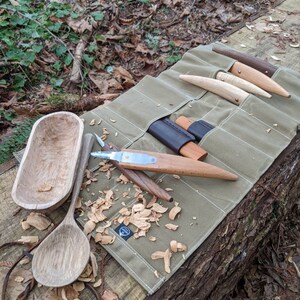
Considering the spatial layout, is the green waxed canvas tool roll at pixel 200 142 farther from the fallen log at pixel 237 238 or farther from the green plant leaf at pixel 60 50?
the green plant leaf at pixel 60 50

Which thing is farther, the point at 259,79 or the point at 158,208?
the point at 259,79

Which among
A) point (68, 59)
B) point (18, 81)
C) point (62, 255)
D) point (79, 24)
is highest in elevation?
point (62, 255)

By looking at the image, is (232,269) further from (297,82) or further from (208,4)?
(208,4)

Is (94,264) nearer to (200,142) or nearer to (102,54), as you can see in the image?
(200,142)

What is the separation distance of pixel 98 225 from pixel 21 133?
84cm

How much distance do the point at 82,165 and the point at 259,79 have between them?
0.94 metres

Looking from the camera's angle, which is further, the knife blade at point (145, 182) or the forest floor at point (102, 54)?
the forest floor at point (102, 54)

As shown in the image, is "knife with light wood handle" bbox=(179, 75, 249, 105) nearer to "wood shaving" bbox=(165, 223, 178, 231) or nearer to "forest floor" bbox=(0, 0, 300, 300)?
"forest floor" bbox=(0, 0, 300, 300)

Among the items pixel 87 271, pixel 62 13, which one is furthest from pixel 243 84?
pixel 62 13

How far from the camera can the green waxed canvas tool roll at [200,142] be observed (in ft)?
3.74

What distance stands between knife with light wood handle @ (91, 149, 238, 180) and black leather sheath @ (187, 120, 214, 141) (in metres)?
0.20

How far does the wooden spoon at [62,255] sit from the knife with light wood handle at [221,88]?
88 cm

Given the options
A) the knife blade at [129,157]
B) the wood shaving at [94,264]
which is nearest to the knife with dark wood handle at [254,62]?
the knife blade at [129,157]

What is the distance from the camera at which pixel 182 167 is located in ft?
4.06
